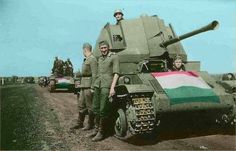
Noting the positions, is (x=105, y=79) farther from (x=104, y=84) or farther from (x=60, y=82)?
(x=60, y=82)

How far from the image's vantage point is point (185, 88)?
7.83 meters

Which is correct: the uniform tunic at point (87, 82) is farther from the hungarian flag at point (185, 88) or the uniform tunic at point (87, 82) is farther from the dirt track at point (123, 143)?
the hungarian flag at point (185, 88)

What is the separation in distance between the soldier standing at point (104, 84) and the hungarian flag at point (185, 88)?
36.9 inches

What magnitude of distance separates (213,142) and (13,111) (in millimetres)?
7652

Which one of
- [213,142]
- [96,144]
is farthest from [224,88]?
[96,144]

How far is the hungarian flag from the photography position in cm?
756

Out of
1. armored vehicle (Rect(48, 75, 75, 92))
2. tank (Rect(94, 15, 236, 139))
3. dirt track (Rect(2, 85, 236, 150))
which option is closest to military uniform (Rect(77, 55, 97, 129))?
dirt track (Rect(2, 85, 236, 150))

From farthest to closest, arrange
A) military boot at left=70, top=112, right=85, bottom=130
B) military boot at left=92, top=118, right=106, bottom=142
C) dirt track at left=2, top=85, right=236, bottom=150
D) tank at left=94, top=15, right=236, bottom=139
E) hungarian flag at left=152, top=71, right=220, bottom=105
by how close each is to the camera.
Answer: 1. military boot at left=70, top=112, right=85, bottom=130
2. military boot at left=92, top=118, right=106, bottom=142
3. hungarian flag at left=152, top=71, right=220, bottom=105
4. tank at left=94, top=15, right=236, bottom=139
5. dirt track at left=2, top=85, right=236, bottom=150

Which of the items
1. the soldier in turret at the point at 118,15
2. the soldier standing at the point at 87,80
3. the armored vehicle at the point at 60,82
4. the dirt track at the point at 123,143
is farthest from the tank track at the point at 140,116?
the armored vehicle at the point at 60,82

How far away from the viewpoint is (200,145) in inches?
284

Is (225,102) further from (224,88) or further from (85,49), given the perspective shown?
(85,49)

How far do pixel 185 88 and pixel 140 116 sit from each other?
1.17 meters

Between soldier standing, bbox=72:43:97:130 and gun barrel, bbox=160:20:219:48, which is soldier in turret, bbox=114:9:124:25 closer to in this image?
gun barrel, bbox=160:20:219:48

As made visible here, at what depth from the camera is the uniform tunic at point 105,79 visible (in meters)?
7.83
